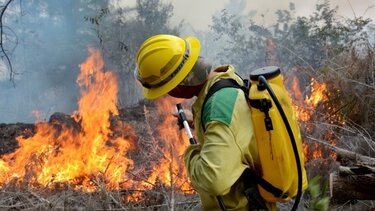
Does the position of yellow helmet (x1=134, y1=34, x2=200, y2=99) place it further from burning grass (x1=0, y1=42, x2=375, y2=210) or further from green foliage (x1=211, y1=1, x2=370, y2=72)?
green foliage (x1=211, y1=1, x2=370, y2=72)

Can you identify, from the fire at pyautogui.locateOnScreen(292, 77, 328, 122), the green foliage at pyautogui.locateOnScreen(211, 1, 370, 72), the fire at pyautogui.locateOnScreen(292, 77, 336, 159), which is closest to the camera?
the fire at pyautogui.locateOnScreen(292, 77, 336, 159)

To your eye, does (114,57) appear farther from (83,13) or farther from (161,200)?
(161,200)

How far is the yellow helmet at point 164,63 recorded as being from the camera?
2.40 metres

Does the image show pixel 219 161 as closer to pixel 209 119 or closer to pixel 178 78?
pixel 209 119

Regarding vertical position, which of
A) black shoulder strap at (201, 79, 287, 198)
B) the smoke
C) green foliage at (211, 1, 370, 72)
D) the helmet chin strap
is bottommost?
black shoulder strap at (201, 79, 287, 198)

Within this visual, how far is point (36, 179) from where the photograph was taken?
18.0 ft

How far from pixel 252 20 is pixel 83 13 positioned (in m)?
12.0

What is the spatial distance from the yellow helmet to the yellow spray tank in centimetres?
46

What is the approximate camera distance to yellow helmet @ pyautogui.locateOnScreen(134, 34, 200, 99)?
7.86 ft

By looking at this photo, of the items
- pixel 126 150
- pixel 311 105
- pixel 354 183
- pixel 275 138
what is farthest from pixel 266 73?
pixel 126 150

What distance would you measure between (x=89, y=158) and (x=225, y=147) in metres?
5.36

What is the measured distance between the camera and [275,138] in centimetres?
205

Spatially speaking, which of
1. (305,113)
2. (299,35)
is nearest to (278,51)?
(299,35)

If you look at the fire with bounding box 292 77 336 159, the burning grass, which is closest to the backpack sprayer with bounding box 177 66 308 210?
the burning grass
